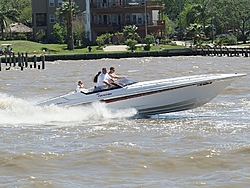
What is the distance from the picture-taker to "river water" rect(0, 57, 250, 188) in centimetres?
1213

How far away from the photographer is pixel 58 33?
8125 cm

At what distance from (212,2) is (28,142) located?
8679 cm

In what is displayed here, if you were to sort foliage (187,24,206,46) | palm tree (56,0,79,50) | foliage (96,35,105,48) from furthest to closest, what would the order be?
foliage (187,24,206,46), foliage (96,35,105,48), palm tree (56,0,79,50)

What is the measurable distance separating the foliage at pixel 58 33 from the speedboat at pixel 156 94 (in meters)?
63.3

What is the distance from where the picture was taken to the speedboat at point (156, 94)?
18609 mm

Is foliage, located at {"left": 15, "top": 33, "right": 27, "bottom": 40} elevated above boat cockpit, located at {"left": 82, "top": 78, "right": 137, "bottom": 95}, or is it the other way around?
foliage, located at {"left": 15, "top": 33, "right": 27, "bottom": 40}

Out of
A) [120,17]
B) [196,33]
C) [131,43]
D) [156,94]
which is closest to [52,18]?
[120,17]

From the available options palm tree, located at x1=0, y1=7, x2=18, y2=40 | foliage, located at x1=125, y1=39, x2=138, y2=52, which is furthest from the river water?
palm tree, located at x1=0, y1=7, x2=18, y2=40

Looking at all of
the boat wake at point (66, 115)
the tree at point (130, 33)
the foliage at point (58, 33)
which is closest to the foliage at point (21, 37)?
the foliage at point (58, 33)

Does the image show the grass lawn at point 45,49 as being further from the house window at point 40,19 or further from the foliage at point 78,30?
the house window at point 40,19

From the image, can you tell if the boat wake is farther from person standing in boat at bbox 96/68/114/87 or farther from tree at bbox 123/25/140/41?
tree at bbox 123/25/140/41

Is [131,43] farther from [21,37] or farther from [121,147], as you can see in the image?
[121,147]

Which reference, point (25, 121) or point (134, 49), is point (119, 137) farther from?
point (134, 49)

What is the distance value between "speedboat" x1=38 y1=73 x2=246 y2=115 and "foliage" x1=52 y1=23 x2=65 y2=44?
63308mm
